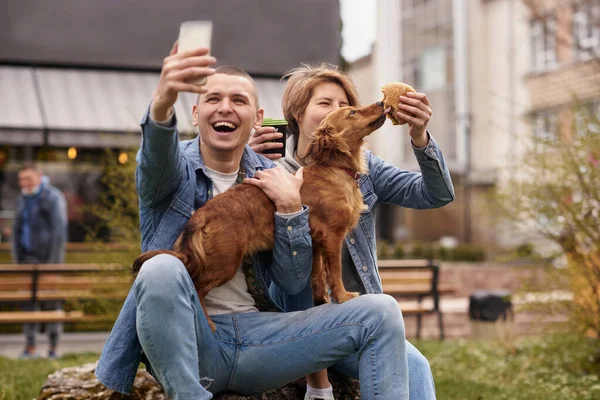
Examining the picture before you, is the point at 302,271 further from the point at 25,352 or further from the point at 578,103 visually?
the point at 25,352

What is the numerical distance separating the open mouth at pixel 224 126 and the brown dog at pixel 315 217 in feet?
0.92

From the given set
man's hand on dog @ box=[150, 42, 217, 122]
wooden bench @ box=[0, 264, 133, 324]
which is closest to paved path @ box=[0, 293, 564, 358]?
wooden bench @ box=[0, 264, 133, 324]

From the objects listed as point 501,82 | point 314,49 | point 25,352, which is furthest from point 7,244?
point 501,82

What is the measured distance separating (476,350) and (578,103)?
3.03 m

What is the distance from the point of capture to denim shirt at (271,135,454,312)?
3.75m

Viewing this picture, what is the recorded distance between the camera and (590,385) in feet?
21.3

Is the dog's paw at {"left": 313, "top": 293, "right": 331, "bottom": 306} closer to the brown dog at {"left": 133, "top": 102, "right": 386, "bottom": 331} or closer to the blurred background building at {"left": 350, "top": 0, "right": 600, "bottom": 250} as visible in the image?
the brown dog at {"left": 133, "top": 102, "right": 386, "bottom": 331}

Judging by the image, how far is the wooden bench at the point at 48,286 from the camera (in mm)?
8587

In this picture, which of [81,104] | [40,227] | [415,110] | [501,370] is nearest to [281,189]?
[415,110]

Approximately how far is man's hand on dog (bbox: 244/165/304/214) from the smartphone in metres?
0.60

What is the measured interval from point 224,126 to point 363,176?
3.19ft

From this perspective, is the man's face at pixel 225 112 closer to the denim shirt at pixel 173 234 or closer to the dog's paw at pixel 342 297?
the denim shirt at pixel 173 234

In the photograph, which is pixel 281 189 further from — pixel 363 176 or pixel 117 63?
pixel 117 63

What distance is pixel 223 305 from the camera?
338 centimetres
